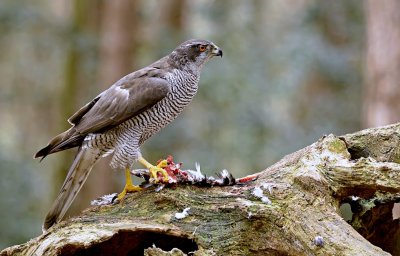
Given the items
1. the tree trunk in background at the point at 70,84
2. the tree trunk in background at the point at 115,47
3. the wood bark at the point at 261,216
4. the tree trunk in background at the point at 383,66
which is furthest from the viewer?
the tree trunk in background at the point at 115,47

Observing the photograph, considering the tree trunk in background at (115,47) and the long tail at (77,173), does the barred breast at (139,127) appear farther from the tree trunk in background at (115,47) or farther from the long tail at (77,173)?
the tree trunk in background at (115,47)

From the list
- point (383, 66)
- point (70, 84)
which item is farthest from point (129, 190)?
point (70, 84)

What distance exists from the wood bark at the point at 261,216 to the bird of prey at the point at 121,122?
87 cm

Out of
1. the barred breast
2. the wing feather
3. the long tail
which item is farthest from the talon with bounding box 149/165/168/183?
the long tail

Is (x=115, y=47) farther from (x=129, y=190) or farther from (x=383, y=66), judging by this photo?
(x=129, y=190)

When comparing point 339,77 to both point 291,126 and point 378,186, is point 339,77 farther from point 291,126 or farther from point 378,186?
point 378,186

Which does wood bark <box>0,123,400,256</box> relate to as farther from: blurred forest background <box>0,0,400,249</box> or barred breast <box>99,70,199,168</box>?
blurred forest background <box>0,0,400,249</box>

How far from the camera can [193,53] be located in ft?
18.8

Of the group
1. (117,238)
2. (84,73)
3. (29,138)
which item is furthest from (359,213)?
(29,138)

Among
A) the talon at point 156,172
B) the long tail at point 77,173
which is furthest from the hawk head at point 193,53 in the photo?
the talon at point 156,172

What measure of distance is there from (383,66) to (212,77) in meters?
4.91

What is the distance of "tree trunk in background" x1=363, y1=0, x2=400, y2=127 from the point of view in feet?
25.7

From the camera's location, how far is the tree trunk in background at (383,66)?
7.82m

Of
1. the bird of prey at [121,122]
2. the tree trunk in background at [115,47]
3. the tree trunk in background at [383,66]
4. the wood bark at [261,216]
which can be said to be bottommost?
the wood bark at [261,216]
